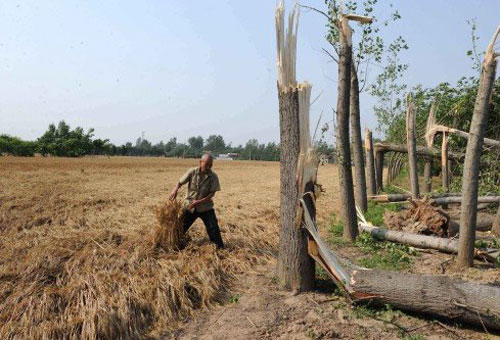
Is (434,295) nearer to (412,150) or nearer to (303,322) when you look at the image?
(303,322)

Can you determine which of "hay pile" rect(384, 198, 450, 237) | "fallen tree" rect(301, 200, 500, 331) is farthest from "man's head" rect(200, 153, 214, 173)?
"hay pile" rect(384, 198, 450, 237)

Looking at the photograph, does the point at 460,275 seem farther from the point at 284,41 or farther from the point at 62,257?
the point at 62,257

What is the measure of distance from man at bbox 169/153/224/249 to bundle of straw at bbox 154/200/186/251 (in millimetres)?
164

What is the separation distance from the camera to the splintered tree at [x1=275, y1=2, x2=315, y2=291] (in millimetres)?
4758

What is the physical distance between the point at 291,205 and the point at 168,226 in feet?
6.97

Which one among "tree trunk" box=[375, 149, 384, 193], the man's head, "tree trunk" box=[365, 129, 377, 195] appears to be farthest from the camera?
"tree trunk" box=[375, 149, 384, 193]

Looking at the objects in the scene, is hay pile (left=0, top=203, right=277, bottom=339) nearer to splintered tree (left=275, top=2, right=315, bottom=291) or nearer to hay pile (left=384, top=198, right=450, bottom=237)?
splintered tree (left=275, top=2, right=315, bottom=291)

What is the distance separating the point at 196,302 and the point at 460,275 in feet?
10.9

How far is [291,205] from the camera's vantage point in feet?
15.8

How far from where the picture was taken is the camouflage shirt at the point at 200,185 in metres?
6.23

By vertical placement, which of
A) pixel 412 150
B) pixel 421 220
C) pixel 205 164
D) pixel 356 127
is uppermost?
pixel 356 127

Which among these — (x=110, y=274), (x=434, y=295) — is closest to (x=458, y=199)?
(x=434, y=295)

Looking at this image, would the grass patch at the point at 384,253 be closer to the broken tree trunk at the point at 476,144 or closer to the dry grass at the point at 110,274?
the broken tree trunk at the point at 476,144

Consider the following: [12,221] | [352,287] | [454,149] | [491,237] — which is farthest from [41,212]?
[454,149]
